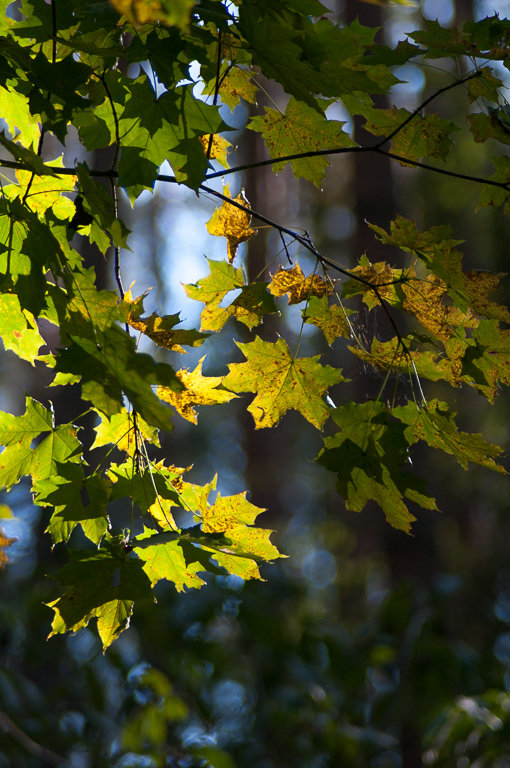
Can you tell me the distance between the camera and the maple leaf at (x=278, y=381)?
1.19 metres

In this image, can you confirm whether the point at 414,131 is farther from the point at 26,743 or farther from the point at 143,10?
the point at 26,743

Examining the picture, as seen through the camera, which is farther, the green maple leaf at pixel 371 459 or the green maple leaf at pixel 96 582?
the green maple leaf at pixel 371 459

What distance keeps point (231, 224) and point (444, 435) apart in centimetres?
55

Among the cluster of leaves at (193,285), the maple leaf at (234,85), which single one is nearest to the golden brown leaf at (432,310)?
the cluster of leaves at (193,285)

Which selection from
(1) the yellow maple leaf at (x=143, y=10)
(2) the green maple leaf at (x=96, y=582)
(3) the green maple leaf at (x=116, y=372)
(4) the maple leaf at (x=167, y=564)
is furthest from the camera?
(4) the maple leaf at (x=167, y=564)

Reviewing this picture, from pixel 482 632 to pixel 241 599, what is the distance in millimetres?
4266

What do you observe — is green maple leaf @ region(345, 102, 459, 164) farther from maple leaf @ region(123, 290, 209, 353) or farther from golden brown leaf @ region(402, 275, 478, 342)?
maple leaf @ region(123, 290, 209, 353)

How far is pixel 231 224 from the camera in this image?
3.97 ft

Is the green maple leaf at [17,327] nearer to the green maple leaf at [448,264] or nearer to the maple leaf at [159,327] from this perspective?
the maple leaf at [159,327]

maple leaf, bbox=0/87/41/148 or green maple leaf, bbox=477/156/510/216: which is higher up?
maple leaf, bbox=0/87/41/148

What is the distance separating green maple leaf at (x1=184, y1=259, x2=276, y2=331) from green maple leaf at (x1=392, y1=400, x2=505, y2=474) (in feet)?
1.03

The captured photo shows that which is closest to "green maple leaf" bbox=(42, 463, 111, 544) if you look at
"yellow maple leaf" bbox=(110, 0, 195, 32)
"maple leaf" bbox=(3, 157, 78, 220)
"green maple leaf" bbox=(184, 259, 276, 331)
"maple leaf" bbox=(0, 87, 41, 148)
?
"green maple leaf" bbox=(184, 259, 276, 331)

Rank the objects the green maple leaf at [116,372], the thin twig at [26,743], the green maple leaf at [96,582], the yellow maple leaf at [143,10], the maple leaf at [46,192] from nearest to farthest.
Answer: the yellow maple leaf at [143,10] → the green maple leaf at [116,372] → the green maple leaf at [96,582] → the maple leaf at [46,192] → the thin twig at [26,743]

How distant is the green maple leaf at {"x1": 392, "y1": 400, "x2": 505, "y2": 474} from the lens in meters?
1.09
